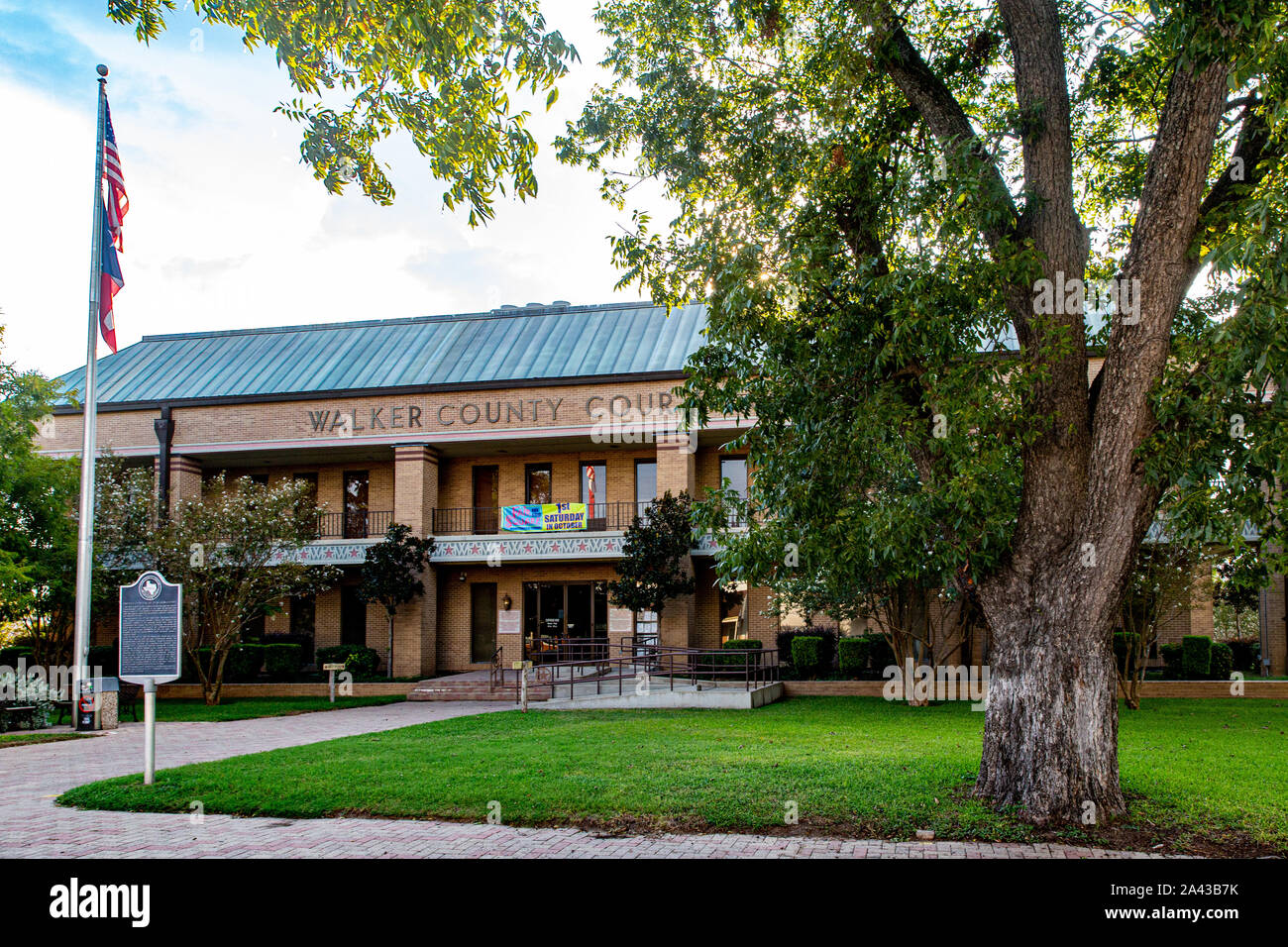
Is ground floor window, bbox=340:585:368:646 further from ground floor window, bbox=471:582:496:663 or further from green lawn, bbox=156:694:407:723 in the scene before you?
green lawn, bbox=156:694:407:723

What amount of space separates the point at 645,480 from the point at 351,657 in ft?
29.5

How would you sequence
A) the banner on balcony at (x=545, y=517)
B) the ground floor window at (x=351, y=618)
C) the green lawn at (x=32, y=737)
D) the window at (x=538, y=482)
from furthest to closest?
the ground floor window at (x=351, y=618) < the window at (x=538, y=482) < the banner on balcony at (x=545, y=517) < the green lawn at (x=32, y=737)

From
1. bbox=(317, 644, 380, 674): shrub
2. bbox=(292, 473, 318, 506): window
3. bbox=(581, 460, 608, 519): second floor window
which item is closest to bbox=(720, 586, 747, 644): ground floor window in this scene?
bbox=(581, 460, 608, 519): second floor window

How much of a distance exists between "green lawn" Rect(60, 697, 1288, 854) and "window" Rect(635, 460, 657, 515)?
41.1ft

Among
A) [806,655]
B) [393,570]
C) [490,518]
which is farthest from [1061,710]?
[490,518]

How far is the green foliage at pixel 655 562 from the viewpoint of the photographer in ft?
73.0

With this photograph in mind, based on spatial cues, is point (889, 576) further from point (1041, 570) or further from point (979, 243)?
point (979, 243)

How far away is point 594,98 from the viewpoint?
1009 centimetres

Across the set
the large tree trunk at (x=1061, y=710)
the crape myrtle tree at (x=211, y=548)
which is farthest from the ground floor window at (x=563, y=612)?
the large tree trunk at (x=1061, y=710)

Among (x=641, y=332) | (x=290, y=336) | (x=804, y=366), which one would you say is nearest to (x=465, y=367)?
(x=641, y=332)

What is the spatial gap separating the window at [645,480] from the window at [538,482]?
2.50m

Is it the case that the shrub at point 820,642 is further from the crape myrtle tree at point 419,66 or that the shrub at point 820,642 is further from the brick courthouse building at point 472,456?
the crape myrtle tree at point 419,66

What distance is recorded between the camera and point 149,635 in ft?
31.0

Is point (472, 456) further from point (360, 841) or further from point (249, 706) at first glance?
point (360, 841)
